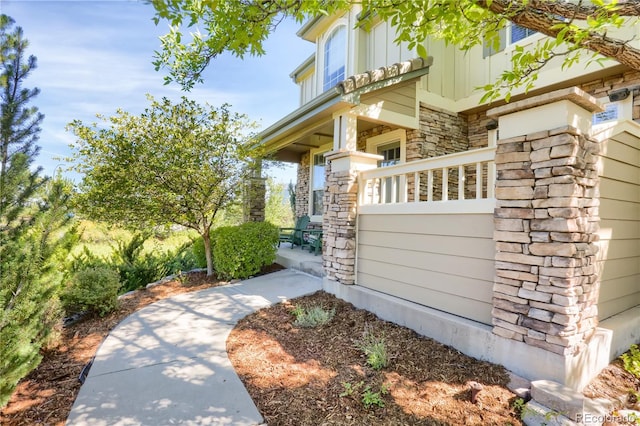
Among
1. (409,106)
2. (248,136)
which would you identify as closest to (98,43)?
(248,136)

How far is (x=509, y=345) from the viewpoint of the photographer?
113 inches

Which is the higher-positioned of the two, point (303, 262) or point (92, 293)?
point (303, 262)

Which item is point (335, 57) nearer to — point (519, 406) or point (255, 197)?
point (255, 197)

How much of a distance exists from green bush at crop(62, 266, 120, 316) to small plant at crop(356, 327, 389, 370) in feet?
12.0

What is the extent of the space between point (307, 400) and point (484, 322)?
6.31ft

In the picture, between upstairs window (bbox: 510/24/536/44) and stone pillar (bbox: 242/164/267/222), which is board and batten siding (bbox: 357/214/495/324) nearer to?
stone pillar (bbox: 242/164/267/222)

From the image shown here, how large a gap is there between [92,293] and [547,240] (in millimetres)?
5450

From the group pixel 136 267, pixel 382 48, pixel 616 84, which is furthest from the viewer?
pixel 382 48

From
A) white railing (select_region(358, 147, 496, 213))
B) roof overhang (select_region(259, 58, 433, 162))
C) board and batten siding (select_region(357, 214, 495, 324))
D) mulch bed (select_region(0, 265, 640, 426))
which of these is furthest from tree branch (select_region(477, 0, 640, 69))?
mulch bed (select_region(0, 265, 640, 426))

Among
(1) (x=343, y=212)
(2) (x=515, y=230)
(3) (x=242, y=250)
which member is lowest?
(3) (x=242, y=250)

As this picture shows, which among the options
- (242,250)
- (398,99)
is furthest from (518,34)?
(242,250)

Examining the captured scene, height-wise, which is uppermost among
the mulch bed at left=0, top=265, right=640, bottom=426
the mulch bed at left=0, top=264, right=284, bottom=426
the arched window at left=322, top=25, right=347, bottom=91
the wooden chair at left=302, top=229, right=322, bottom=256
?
the arched window at left=322, top=25, right=347, bottom=91

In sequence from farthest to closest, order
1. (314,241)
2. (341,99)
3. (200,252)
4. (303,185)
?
(303,185)
(314,241)
(200,252)
(341,99)

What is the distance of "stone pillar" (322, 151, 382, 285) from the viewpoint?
192 inches
